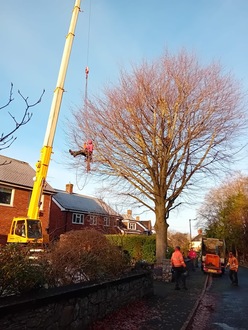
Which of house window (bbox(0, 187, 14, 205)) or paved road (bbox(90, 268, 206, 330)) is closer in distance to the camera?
paved road (bbox(90, 268, 206, 330))

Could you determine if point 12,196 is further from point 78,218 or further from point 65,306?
point 65,306

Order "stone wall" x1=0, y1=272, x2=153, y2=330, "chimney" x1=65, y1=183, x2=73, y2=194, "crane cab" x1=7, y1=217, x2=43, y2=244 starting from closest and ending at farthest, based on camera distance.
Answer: "stone wall" x1=0, y1=272, x2=153, y2=330 < "crane cab" x1=7, y1=217, x2=43, y2=244 < "chimney" x1=65, y1=183, x2=73, y2=194

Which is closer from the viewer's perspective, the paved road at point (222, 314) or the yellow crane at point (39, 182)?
the paved road at point (222, 314)

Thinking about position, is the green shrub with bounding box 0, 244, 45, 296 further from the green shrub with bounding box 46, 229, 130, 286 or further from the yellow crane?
the yellow crane

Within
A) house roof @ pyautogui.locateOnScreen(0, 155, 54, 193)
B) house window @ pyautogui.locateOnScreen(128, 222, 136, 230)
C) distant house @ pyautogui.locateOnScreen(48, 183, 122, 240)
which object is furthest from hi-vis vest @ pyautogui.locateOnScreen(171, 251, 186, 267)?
house window @ pyautogui.locateOnScreen(128, 222, 136, 230)

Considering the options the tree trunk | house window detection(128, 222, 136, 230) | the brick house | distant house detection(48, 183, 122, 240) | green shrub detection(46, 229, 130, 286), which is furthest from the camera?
house window detection(128, 222, 136, 230)

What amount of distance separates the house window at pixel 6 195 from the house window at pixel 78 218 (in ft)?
38.9

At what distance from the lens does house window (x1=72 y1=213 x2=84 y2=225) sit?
1440 inches

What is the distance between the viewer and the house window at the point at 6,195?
24.9 metres

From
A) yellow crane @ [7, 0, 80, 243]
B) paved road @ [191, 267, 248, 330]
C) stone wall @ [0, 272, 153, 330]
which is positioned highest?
yellow crane @ [7, 0, 80, 243]

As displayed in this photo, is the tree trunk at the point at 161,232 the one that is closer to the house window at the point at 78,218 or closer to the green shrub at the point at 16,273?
the green shrub at the point at 16,273

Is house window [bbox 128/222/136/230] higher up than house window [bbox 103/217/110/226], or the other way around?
house window [bbox 128/222/136/230]

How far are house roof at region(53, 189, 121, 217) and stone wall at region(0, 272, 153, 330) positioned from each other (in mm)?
25774

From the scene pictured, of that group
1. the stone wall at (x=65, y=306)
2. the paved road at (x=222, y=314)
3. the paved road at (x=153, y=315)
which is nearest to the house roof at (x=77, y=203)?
the paved road at (x=222, y=314)
